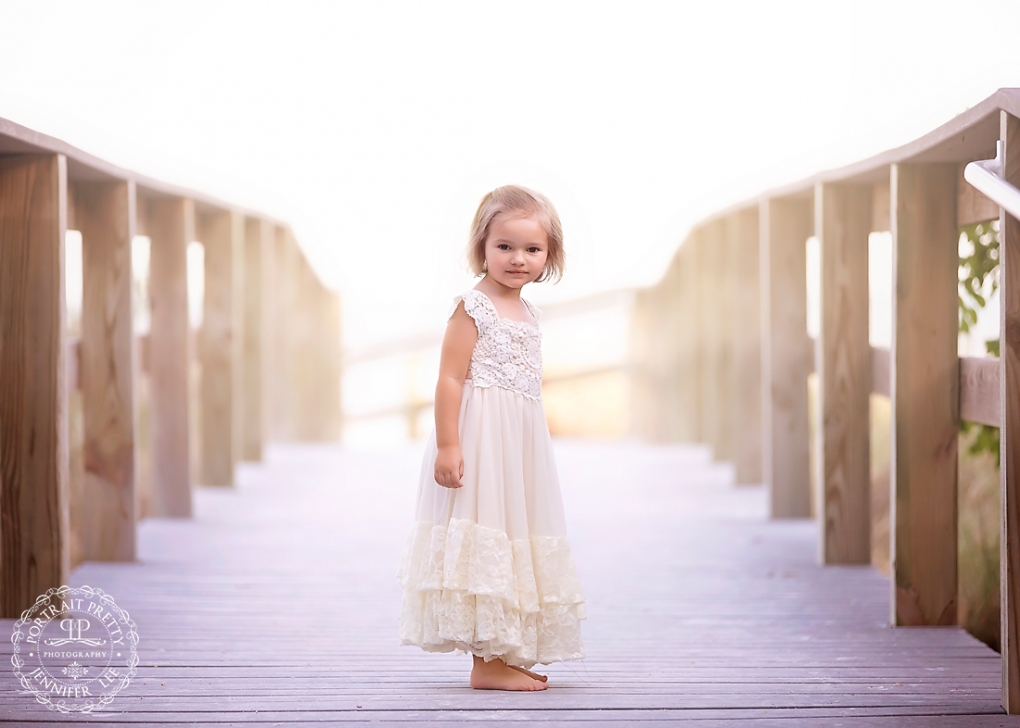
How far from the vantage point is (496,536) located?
218 centimetres

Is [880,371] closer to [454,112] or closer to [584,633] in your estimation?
[584,633]

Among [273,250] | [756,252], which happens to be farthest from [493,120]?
[756,252]

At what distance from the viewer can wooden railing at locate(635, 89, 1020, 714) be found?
6.81ft

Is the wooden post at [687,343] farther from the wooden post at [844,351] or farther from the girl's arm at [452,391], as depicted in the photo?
the girl's arm at [452,391]

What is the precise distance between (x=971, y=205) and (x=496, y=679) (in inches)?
63.8

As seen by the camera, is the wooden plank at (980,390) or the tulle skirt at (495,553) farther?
the wooden plank at (980,390)

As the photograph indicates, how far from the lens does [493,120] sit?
1562 centimetres

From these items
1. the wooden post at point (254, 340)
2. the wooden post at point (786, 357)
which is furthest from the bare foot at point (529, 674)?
the wooden post at point (254, 340)

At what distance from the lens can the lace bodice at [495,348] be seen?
224 centimetres

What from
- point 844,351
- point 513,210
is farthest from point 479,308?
point 844,351

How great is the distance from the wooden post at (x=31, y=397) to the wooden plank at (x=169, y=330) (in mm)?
1432

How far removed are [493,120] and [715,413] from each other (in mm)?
10481

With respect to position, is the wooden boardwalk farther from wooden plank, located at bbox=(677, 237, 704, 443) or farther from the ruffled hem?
wooden plank, located at bbox=(677, 237, 704, 443)
